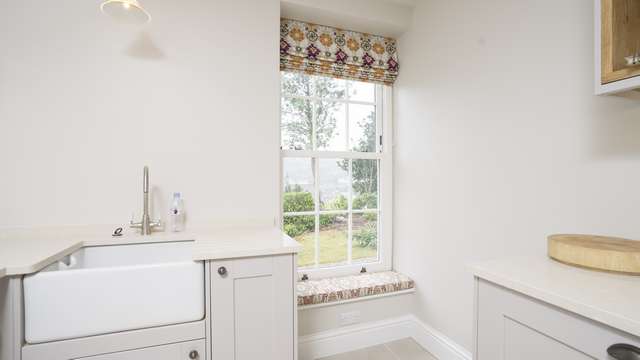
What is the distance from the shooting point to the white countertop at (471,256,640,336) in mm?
622

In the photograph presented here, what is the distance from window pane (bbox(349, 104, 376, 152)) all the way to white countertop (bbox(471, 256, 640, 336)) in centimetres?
154

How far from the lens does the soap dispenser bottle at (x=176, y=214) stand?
5.76 ft

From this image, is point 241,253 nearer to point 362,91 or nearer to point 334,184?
point 334,184

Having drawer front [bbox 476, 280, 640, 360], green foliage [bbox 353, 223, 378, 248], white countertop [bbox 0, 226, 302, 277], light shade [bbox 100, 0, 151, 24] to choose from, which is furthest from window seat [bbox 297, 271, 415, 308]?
light shade [bbox 100, 0, 151, 24]

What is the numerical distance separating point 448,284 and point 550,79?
1.26 m

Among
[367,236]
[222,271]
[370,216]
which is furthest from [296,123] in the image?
[222,271]

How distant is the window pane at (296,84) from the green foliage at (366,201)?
2.87 ft

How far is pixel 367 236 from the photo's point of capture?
8.02ft

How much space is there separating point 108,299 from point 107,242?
507 millimetres

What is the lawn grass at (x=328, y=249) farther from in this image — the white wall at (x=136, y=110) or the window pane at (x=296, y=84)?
the window pane at (x=296, y=84)

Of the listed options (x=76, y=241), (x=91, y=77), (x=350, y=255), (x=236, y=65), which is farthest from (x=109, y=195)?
(x=350, y=255)

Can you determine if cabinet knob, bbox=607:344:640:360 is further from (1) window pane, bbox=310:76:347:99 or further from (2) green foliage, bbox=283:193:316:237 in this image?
(1) window pane, bbox=310:76:347:99

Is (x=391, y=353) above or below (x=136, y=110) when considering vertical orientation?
below

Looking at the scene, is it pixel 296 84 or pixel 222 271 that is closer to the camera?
pixel 222 271
